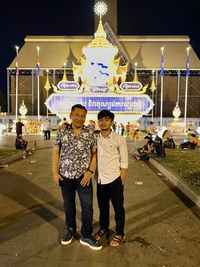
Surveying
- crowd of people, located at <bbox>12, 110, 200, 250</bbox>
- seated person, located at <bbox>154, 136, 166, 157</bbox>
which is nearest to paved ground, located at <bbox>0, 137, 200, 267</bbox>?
crowd of people, located at <bbox>12, 110, 200, 250</bbox>

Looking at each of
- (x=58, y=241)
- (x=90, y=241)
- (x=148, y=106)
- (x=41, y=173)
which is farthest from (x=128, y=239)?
(x=148, y=106)

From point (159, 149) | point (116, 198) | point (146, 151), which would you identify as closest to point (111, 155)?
point (116, 198)

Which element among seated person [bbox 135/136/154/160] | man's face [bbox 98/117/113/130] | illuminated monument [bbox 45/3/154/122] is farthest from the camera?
illuminated monument [bbox 45/3/154/122]

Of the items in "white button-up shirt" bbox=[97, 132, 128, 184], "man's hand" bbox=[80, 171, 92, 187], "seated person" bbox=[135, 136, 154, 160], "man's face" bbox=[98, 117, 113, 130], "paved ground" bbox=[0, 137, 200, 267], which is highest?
"man's face" bbox=[98, 117, 113, 130]

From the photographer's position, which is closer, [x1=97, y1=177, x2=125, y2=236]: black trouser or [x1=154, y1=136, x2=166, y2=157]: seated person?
[x1=97, y1=177, x2=125, y2=236]: black trouser

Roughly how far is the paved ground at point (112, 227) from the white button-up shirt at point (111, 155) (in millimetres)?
923

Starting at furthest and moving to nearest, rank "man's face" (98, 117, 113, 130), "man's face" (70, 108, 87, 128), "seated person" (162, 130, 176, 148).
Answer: "seated person" (162, 130, 176, 148) < "man's face" (98, 117, 113, 130) < "man's face" (70, 108, 87, 128)

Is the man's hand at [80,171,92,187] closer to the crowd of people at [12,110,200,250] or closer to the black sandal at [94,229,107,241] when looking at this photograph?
the crowd of people at [12,110,200,250]

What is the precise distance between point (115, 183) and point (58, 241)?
1092 mm

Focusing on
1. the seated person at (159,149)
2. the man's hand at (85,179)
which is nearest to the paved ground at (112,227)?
the man's hand at (85,179)

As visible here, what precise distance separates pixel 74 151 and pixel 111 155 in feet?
1.63

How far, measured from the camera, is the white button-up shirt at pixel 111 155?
432 cm

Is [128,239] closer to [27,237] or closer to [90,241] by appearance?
[90,241]

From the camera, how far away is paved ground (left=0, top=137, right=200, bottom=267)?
3.93 metres
